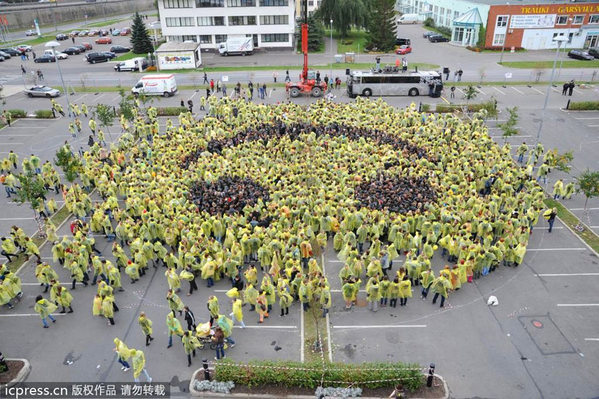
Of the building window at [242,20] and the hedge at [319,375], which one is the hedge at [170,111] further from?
the hedge at [319,375]

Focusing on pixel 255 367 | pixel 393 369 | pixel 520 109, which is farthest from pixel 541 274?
pixel 520 109

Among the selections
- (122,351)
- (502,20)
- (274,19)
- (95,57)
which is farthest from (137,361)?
(502,20)

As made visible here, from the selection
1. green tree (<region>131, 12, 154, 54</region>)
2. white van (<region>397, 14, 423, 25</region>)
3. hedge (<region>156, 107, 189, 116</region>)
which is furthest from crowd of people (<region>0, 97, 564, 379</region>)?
white van (<region>397, 14, 423, 25</region>)

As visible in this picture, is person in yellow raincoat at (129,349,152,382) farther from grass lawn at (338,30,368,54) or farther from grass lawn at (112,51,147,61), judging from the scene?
grass lawn at (112,51,147,61)

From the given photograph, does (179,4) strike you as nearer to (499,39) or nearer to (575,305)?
(499,39)

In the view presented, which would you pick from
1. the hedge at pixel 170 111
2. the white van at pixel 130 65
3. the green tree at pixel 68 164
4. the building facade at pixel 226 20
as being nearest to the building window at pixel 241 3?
the building facade at pixel 226 20

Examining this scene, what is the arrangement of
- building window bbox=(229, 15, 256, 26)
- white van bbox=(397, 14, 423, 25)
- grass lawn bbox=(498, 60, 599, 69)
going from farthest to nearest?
white van bbox=(397, 14, 423, 25), building window bbox=(229, 15, 256, 26), grass lawn bbox=(498, 60, 599, 69)
